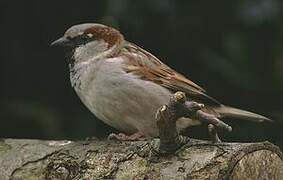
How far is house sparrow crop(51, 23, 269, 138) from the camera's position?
11.5 feet

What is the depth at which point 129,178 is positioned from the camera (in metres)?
2.86

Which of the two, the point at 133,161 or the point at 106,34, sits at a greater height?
the point at 106,34

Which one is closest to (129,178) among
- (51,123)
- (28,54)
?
(51,123)

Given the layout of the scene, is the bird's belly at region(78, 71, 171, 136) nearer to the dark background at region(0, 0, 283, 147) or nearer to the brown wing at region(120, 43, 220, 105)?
the brown wing at region(120, 43, 220, 105)

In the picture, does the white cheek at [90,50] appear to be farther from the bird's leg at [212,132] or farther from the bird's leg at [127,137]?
the bird's leg at [212,132]

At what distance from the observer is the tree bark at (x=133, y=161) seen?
2.77 metres

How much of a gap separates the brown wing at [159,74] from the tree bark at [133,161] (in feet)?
1.77

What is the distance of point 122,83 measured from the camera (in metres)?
3.50

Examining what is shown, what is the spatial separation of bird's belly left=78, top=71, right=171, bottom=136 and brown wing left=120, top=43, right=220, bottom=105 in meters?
0.05

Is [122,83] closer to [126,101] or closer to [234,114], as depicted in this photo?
[126,101]

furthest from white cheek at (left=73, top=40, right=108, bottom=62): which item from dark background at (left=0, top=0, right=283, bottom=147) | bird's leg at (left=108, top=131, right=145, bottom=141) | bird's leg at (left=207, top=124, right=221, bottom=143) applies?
bird's leg at (left=207, top=124, right=221, bottom=143)

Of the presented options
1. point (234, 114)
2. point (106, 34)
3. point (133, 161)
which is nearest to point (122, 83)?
point (106, 34)

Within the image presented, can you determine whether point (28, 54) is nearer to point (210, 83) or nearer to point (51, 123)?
point (51, 123)

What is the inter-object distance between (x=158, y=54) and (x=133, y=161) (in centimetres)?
149
